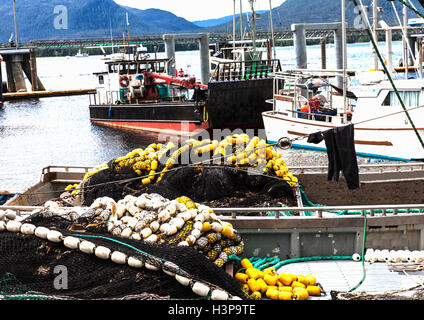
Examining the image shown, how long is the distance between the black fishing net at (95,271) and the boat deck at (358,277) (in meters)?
1.74

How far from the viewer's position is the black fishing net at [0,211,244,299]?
5629mm

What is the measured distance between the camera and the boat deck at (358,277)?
7.02 m

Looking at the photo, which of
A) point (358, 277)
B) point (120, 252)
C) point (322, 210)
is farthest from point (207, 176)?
point (120, 252)

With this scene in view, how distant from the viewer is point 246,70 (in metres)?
29.0

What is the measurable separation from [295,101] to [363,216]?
636 inches

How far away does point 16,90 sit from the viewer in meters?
61.7

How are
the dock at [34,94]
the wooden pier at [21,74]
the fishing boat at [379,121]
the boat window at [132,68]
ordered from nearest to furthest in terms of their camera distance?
the fishing boat at [379,121], the boat window at [132,68], the dock at [34,94], the wooden pier at [21,74]

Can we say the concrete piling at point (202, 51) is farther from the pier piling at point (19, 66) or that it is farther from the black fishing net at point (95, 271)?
the black fishing net at point (95, 271)

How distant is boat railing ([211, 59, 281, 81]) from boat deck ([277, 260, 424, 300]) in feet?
67.8

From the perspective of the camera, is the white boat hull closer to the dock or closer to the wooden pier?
the dock

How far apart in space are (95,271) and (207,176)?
12.2 ft

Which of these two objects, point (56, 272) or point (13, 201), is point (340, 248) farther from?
point (13, 201)

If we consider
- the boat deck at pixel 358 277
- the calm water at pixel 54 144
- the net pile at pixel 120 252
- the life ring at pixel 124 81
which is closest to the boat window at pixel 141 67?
the life ring at pixel 124 81
